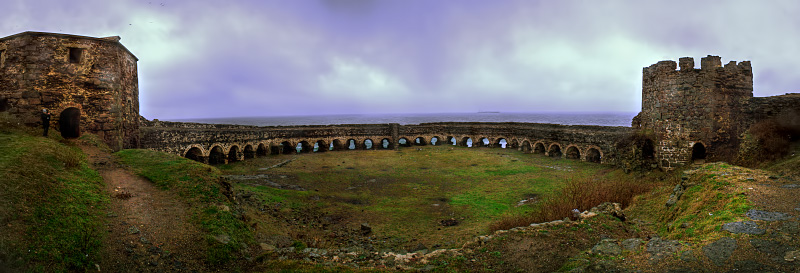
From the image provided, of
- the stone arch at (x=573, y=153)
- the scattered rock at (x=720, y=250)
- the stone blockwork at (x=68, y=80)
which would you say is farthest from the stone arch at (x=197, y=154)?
the stone arch at (x=573, y=153)

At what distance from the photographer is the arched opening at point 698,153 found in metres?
16.2

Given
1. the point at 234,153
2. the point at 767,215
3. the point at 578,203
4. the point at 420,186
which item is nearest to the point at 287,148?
the point at 234,153

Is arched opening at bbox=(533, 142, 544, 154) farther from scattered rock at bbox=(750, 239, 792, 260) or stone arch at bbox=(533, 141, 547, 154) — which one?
scattered rock at bbox=(750, 239, 792, 260)

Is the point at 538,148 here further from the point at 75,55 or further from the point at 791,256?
the point at 75,55

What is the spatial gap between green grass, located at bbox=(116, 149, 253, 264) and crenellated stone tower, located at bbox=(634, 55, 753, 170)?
1812cm

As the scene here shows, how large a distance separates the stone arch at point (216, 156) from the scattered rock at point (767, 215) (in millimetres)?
27215

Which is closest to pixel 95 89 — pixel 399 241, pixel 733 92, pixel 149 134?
pixel 149 134

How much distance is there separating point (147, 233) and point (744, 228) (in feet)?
39.4

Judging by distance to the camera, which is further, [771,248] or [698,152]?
[698,152]

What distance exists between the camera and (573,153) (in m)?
29.7

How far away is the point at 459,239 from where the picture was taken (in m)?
11.7

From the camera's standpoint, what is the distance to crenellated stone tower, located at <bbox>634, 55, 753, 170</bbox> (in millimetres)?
15617

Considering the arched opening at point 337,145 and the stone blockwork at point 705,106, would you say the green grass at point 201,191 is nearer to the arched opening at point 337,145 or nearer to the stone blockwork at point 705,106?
the stone blockwork at point 705,106

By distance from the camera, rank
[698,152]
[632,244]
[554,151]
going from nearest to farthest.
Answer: [632,244]
[698,152]
[554,151]
